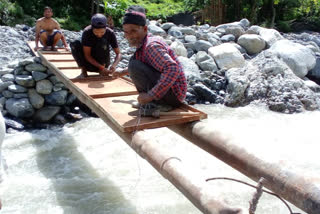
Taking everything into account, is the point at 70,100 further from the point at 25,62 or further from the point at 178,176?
the point at 178,176

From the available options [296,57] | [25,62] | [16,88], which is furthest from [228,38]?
[16,88]

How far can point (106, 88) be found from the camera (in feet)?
11.5

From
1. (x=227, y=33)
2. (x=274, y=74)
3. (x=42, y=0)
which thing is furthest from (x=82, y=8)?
(x=274, y=74)

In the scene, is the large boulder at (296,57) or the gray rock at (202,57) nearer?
the large boulder at (296,57)

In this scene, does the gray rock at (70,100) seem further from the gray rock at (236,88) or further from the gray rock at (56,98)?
the gray rock at (236,88)

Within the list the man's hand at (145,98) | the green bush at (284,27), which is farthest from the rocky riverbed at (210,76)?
the green bush at (284,27)

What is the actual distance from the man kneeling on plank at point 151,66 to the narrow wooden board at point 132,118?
0.14m

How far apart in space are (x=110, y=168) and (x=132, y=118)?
1745 millimetres

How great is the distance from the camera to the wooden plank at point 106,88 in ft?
10.6

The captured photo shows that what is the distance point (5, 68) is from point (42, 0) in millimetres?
7696

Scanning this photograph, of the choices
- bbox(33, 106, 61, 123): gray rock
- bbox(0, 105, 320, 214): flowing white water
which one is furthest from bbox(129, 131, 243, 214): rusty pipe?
bbox(33, 106, 61, 123): gray rock

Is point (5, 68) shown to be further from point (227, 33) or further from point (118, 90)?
point (227, 33)

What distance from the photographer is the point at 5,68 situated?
18.5 feet

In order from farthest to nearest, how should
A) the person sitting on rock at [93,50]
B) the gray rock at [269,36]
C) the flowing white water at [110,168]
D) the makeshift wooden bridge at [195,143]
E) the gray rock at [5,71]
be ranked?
the gray rock at [269,36] → the gray rock at [5,71] → the person sitting on rock at [93,50] → the flowing white water at [110,168] → the makeshift wooden bridge at [195,143]
